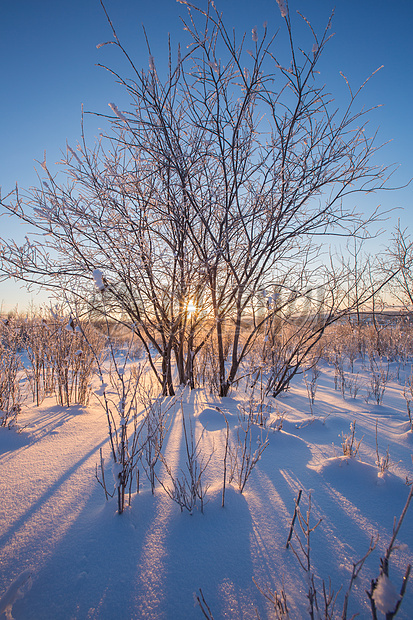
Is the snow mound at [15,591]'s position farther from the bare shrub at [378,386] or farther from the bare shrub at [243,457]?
the bare shrub at [378,386]

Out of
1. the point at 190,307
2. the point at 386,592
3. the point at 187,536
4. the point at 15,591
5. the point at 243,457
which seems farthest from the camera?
the point at 190,307

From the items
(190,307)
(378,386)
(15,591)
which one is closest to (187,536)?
(15,591)

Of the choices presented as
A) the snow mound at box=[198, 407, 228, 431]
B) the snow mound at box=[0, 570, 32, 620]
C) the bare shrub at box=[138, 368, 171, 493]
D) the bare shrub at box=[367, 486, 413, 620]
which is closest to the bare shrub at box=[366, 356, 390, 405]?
the snow mound at box=[198, 407, 228, 431]

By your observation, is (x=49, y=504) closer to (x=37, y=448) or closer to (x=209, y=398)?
(x=37, y=448)

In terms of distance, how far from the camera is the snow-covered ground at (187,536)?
0.95m

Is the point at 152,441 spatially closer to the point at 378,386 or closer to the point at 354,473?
the point at 354,473

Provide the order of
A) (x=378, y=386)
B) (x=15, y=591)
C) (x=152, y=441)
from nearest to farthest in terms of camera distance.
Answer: (x=15, y=591) < (x=152, y=441) < (x=378, y=386)

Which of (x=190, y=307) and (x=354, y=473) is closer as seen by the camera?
(x=354, y=473)

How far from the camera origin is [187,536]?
48.1 inches

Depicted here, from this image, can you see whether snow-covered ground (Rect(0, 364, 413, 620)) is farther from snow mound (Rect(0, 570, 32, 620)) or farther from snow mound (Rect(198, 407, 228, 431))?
snow mound (Rect(198, 407, 228, 431))

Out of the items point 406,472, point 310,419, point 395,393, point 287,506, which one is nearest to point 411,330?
point 395,393

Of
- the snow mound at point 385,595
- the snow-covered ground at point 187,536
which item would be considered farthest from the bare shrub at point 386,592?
the snow-covered ground at point 187,536

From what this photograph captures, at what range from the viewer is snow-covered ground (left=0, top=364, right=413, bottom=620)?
951 mm

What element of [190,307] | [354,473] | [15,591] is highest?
[190,307]
